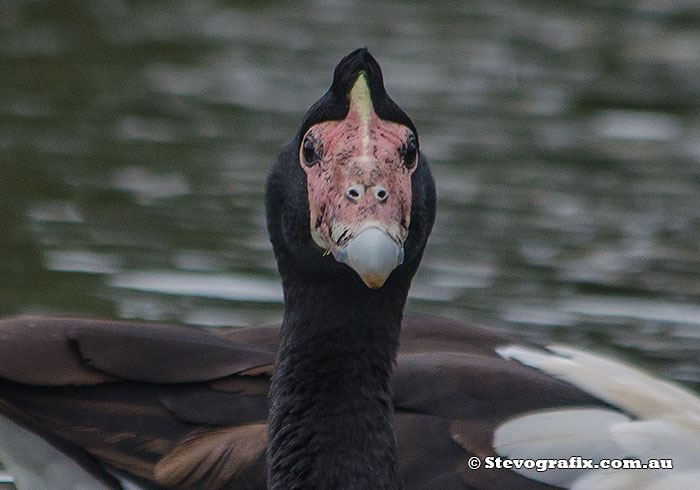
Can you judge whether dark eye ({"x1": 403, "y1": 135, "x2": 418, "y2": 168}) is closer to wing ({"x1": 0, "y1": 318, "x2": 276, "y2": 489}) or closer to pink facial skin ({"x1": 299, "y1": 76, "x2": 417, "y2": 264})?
pink facial skin ({"x1": 299, "y1": 76, "x2": 417, "y2": 264})

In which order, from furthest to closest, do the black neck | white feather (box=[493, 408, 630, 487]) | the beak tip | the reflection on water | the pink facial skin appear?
the reflection on water → white feather (box=[493, 408, 630, 487]) → the black neck → the pink facial skin → the beak tip

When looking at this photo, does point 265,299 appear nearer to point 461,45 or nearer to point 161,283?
point 161,283

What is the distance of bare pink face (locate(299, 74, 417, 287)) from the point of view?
4262 millimetres

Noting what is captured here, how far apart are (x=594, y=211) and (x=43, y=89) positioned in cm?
465

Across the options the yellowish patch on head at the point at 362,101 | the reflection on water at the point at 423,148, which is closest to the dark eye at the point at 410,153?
the yellowish patch on head at the point at 362,101

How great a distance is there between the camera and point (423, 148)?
35.1ft

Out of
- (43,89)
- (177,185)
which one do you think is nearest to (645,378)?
(177,185)

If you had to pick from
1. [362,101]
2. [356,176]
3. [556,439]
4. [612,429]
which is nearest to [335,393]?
[356,176]

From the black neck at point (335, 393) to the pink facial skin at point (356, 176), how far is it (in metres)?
0.32

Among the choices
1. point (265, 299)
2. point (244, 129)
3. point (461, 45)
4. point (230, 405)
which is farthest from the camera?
point (461, 45)

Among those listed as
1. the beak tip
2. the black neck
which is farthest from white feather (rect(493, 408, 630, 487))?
the beak tip

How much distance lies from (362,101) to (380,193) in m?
0.41

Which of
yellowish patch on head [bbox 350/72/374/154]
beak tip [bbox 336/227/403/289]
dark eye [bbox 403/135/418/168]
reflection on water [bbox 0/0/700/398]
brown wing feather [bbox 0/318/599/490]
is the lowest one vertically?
beak tip [bbox 336/227/403/289]

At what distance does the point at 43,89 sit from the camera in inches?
476
